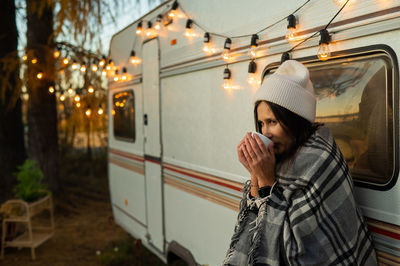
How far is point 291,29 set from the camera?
226 cm

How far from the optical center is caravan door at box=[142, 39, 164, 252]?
4.19m

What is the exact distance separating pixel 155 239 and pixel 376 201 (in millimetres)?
3020

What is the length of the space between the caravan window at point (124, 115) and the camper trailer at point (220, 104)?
0.02 meters

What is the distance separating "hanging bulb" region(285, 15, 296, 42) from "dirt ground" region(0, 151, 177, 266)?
3.29 metres

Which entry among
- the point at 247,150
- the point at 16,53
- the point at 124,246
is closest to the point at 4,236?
the point at 124,246

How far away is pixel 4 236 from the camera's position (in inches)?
200

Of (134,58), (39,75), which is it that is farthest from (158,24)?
(39,75)

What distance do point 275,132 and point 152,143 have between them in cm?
268

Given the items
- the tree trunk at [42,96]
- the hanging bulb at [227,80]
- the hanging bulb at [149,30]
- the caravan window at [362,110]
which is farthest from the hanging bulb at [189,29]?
the tree trunk at [42,96]

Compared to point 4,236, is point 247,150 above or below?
above

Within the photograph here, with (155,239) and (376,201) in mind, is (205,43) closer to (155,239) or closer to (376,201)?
(376,201)

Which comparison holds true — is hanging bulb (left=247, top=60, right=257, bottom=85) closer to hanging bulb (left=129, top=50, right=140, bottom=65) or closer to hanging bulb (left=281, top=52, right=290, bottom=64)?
hanging bulb (left=281, top=52, right=290, bottom=64)

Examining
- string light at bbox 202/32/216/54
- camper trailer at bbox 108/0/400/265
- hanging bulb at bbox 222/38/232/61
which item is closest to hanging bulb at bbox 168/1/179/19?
camper trailer at bbox 108/0/400/265

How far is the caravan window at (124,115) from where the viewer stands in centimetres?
499
